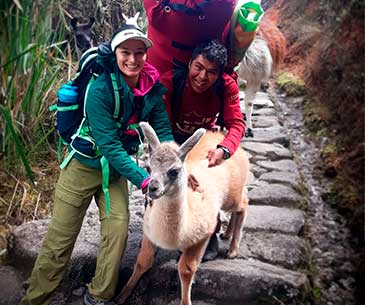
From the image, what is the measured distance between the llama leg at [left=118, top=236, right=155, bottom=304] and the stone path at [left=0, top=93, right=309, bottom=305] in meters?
0.08

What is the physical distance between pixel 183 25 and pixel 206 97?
0.47 metres

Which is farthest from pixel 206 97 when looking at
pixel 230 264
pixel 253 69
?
pixel 253 69

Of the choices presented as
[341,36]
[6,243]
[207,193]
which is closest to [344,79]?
[341,36]

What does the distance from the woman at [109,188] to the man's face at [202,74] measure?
27 cm

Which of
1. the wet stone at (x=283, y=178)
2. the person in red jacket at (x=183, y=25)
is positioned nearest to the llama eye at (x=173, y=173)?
the person in red jacket at (x=183, y=25)

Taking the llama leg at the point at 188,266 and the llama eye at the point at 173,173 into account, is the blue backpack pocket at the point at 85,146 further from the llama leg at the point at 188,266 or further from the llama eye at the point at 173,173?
the llama leg at the point at 188,266

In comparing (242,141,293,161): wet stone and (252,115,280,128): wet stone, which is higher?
(242,141,293,161): wet stone

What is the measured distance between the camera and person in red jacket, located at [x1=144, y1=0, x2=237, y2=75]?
2.76 m

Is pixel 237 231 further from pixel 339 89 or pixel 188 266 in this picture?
pixel 339 89

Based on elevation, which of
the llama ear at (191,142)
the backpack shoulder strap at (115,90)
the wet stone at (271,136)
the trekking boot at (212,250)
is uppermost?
the backpack shoulder strap at (115,90)

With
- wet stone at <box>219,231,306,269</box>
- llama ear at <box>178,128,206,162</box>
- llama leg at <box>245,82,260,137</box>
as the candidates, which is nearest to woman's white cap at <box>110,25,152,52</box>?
llama ear at <box>178,128,206,162</box>

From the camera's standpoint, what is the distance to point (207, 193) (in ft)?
8.99

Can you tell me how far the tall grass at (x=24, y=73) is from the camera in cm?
208

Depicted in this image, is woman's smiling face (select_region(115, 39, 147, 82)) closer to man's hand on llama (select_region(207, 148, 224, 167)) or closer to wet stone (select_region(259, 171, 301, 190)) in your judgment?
man's hand on llama (select_region(207, 148, 224, 167))
